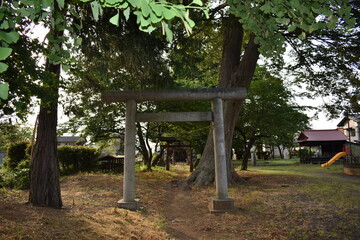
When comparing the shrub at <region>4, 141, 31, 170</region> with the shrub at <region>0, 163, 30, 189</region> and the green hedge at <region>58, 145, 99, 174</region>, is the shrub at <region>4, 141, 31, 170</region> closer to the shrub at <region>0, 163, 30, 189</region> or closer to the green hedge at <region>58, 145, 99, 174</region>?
the green hedge at <region>58, 145, 99, 174</region>

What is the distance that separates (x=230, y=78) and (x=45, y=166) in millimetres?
8733

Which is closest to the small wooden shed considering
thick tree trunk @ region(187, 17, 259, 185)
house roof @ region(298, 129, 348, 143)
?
thick tree trunk @ region(187, 17, 259, 185)

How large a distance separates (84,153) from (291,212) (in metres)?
14.3

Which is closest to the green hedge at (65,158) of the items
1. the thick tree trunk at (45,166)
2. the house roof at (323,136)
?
the thick tree trunk at (45,166)

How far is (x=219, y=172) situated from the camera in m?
8.17

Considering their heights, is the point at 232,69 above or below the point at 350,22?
above

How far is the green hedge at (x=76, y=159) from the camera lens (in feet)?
56.8

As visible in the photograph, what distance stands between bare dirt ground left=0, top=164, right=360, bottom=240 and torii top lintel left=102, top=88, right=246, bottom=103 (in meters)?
3.28

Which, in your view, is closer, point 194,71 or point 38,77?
point 38,77

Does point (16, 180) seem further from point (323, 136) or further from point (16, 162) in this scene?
point (323, 136)

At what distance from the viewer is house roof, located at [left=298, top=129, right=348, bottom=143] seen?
29.6 metres

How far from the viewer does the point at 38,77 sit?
17.0 feet

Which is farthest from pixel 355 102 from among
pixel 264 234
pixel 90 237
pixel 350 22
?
pixel 90 237

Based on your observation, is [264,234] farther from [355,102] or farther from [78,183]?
[355,102]
